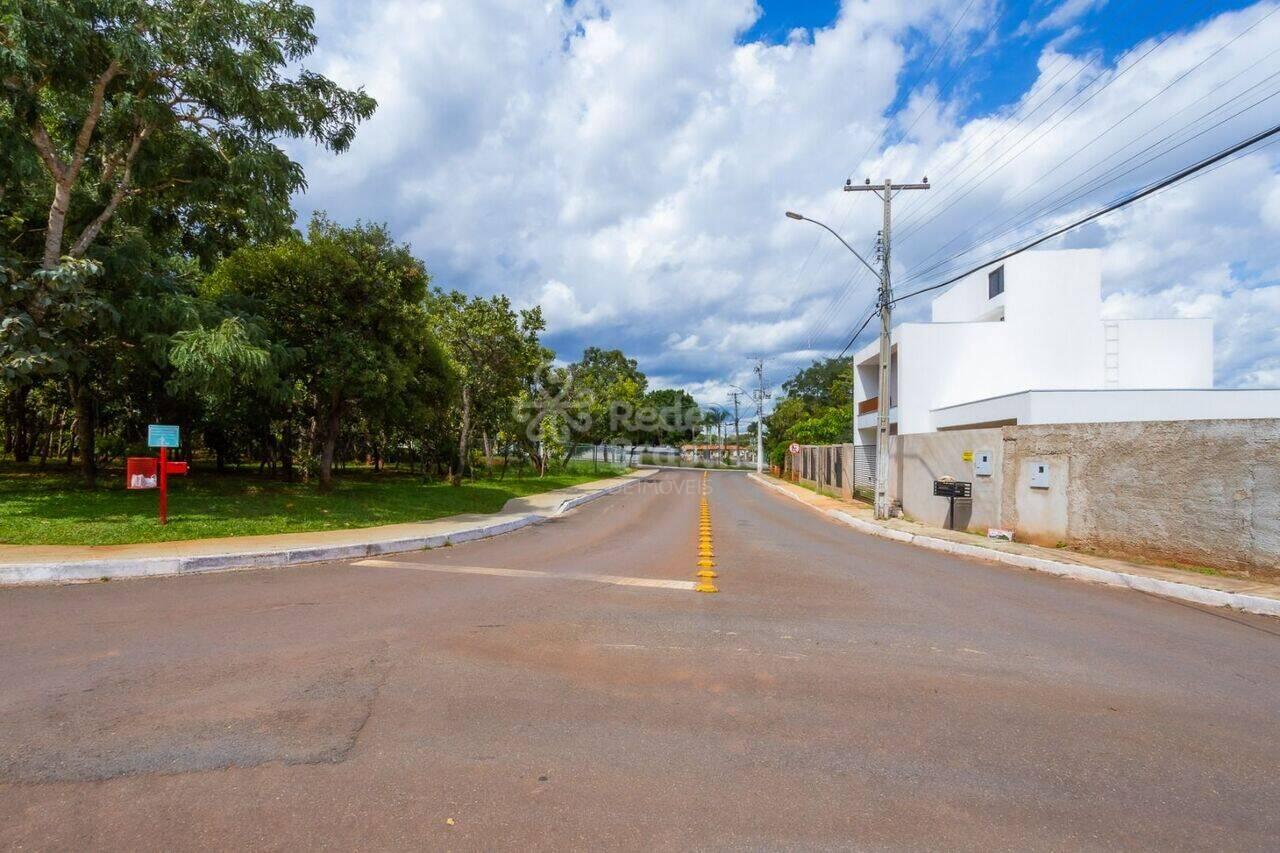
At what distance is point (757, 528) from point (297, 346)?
1132 cm

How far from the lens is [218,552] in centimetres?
847

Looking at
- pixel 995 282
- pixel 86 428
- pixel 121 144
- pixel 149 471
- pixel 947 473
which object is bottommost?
pixel 947 473

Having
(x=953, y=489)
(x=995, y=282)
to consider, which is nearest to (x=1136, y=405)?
(x=995, y=282)

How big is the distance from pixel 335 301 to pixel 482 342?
8.23 metres

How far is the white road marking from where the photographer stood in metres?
7.73

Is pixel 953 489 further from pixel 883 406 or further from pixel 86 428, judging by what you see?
pixel 86 428

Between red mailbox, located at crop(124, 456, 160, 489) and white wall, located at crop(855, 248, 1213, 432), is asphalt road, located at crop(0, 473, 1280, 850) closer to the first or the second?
red mailbox, located at crop(124, 456, 160, 489)

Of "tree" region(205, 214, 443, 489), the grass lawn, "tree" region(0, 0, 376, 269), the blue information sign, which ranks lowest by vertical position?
the grass lawn

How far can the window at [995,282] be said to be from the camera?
26938mm

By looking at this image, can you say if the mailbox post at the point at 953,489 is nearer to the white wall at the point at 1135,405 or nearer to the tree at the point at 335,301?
the white wall at the point at 1135,405

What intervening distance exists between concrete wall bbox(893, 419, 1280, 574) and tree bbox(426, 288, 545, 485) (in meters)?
15.4

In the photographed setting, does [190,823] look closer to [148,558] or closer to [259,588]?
[259,588]

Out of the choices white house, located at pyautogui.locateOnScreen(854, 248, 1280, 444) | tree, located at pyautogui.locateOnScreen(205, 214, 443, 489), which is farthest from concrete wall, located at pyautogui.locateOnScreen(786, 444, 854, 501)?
tree, located at pyautogui.locateOnScreen(205, 214, 443, 489)

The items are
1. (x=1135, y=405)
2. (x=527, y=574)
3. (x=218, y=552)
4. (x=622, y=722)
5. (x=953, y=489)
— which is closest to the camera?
(x=622, y=722)
